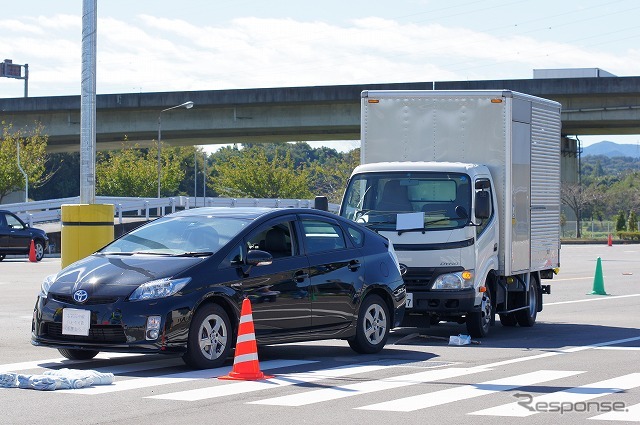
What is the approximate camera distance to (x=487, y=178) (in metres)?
15.9

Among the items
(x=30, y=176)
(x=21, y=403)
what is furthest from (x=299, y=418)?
(x=30, y=176)

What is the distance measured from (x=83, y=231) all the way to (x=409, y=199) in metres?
4.49

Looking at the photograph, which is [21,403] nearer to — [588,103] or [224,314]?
[224,314]

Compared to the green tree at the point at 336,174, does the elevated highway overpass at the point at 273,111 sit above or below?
above

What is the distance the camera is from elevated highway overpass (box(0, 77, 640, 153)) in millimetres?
61250

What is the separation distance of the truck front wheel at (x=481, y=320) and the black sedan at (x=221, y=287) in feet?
6.10

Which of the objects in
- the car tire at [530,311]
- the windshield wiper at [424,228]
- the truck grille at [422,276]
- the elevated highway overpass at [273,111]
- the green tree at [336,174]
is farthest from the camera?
the green tree at [336,174]

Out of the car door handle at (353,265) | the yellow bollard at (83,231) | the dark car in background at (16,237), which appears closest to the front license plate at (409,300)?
the car door handle at (353,265)

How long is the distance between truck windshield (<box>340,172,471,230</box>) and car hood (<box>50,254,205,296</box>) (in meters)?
4.56

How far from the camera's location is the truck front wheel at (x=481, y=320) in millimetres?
15242

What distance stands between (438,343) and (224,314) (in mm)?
4249

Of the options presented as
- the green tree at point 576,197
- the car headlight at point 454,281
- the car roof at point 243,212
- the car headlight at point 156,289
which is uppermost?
the green tree at point 576,197

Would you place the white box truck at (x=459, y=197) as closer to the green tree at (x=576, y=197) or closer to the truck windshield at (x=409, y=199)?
the truck windshield at (x=409, y=199)

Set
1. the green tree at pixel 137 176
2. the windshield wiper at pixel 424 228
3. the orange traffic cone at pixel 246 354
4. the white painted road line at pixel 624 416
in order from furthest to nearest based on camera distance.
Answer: the green tree at pixel 137 176 → the windshield wiper at pixel 424 228 → the orange traffic cone at pixel 246 354 → the white painted road line at pixel 624 416
